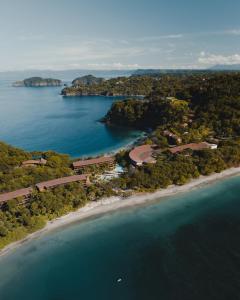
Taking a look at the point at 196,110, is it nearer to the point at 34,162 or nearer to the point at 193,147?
the point at 193,147

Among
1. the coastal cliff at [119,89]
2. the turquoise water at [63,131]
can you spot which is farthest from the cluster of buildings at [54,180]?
the coastal cliff at [119,89]

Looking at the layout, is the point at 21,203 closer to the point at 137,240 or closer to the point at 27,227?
the point at 27,227

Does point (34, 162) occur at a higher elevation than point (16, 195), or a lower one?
higher

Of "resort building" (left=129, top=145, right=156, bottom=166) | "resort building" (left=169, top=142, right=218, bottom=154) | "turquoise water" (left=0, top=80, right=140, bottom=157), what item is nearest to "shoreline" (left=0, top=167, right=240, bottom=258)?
"resort building" (left=129, top=145, right=156, bottom=166)

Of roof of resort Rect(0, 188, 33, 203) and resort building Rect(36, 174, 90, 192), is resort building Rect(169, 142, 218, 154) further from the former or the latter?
roof of resort Rect(0, 188, 33, 203)

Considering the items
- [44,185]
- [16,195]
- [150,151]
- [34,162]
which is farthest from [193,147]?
[16,195]

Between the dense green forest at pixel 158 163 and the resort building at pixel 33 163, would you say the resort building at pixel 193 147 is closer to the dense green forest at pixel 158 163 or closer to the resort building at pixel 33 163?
the dense green forest at pixel 158 163
